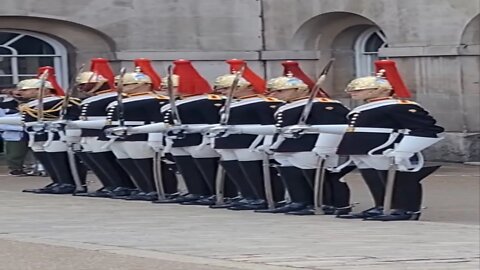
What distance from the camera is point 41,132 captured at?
1429cm

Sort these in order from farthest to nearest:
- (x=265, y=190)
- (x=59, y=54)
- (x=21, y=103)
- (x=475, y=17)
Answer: (x=59, y=54) < (x=475, y=17) < (x=21, y=103) < (x=265, y=190)

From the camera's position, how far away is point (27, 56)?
2009 centimetres

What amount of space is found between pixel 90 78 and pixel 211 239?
4.22 m

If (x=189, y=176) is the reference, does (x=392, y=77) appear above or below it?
above

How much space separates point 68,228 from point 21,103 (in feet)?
14.3

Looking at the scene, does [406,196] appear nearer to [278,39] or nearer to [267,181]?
[267,181]

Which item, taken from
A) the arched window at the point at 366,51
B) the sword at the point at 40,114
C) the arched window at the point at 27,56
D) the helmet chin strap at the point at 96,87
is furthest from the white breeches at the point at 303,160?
the arched window at the point at 366,51

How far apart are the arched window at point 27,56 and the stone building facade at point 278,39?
0.02 metres

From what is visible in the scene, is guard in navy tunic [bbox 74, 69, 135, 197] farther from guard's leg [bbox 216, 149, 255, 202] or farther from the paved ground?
guard's leg [bbox 216, 149, 255, 202]

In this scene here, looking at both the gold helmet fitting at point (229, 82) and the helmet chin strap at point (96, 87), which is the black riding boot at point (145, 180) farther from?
the gold helmet fitting at point (229, 82)

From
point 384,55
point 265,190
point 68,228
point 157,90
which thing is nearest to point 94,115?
point 157,90

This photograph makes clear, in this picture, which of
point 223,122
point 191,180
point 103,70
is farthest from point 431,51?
point 223,122

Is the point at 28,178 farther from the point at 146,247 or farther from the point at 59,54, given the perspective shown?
the point at 146,247

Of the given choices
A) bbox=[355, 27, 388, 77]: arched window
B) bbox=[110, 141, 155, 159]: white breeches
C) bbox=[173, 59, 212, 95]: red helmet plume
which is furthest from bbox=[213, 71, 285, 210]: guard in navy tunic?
bbox=[355, 27, 388, 77]: arched window
